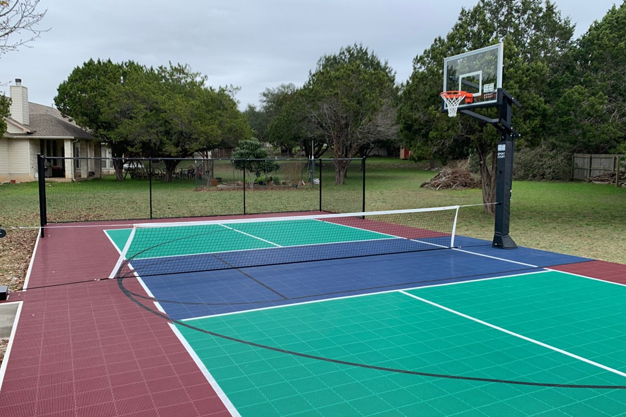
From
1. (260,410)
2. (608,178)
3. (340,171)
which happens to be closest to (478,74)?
(260,410)

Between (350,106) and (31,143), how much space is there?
67.3 ft

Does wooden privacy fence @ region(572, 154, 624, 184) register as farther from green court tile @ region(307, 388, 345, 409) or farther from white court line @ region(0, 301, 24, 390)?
white court line @ region(0, 301, 24, 390)

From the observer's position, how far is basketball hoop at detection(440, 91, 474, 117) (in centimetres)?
1231

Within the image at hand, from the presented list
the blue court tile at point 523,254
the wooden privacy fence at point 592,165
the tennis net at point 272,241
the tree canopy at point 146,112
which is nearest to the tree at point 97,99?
the tree canopy at point 146,112

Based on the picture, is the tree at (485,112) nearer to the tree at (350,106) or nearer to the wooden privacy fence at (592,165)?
the tree at (350,106)

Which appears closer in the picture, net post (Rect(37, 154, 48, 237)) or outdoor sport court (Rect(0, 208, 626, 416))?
outdoor sport court (Rect(0, 208, 626, 416))

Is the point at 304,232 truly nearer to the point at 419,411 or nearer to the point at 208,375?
the point at 208,375

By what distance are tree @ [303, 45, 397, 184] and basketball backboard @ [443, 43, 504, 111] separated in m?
17.9

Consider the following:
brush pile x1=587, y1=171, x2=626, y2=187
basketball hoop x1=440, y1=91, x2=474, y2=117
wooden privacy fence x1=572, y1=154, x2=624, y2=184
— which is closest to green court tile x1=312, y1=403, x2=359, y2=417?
basketball hoop x1=440, y1=91, x2=474, y2=117

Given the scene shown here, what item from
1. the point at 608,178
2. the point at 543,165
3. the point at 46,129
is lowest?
the point at 608,178

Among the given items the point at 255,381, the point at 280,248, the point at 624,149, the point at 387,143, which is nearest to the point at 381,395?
the point at 255,381

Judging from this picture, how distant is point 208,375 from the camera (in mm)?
4984

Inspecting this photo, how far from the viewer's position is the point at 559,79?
1712 cm

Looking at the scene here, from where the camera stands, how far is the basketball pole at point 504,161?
1136cm
